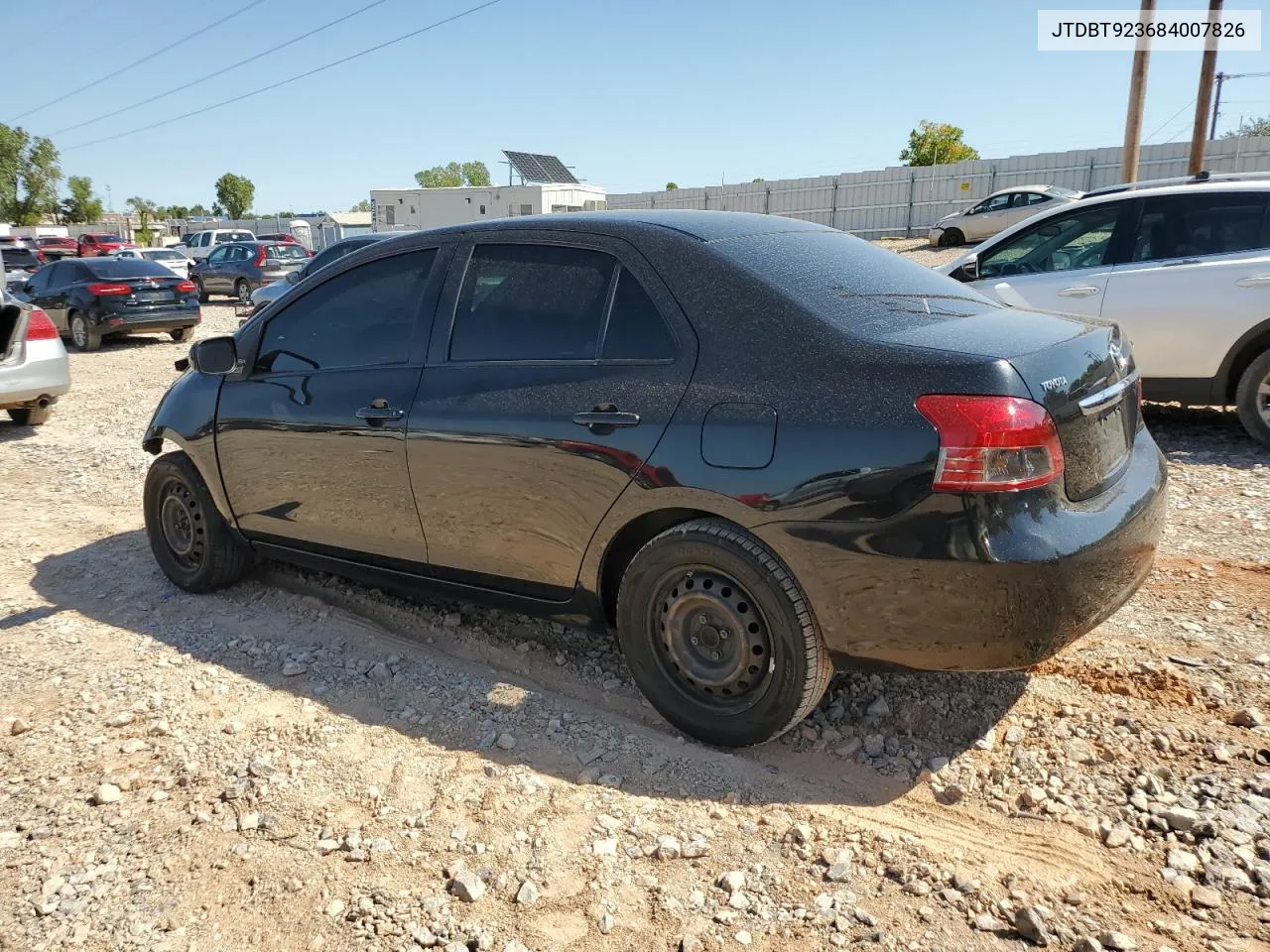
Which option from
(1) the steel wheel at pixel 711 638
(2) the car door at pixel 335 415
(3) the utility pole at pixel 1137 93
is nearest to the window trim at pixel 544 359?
(2) the car door at pixel 335 415

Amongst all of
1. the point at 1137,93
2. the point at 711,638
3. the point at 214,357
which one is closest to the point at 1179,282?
the point at 711,638

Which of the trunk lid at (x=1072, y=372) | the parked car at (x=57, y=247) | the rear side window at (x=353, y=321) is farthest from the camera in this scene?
the parked car at (x=57, y=247)

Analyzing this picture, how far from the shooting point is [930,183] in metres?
30.8

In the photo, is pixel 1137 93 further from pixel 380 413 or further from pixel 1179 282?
pixel 380 413

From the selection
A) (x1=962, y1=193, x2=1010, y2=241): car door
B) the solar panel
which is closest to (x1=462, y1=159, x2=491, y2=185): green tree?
the solar panel

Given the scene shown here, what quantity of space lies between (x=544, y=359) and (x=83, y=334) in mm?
15471

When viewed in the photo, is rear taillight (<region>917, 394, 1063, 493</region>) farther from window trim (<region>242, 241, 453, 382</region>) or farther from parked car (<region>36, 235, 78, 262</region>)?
parked car (<region>36, 235, 78, 262</region>)

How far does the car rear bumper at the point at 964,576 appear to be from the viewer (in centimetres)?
262

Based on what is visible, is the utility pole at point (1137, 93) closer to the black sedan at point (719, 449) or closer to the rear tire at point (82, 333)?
the black sedan at point (719, 449)

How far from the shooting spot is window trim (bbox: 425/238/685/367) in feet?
10.5

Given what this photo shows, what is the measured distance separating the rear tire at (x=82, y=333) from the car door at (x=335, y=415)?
13.4 m

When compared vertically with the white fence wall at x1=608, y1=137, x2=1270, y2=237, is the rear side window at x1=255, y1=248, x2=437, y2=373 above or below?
below

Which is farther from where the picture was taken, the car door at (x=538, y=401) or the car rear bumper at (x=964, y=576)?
the car door at (x=538, y=401)

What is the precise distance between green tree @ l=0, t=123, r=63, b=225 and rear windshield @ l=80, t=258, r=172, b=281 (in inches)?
3065
